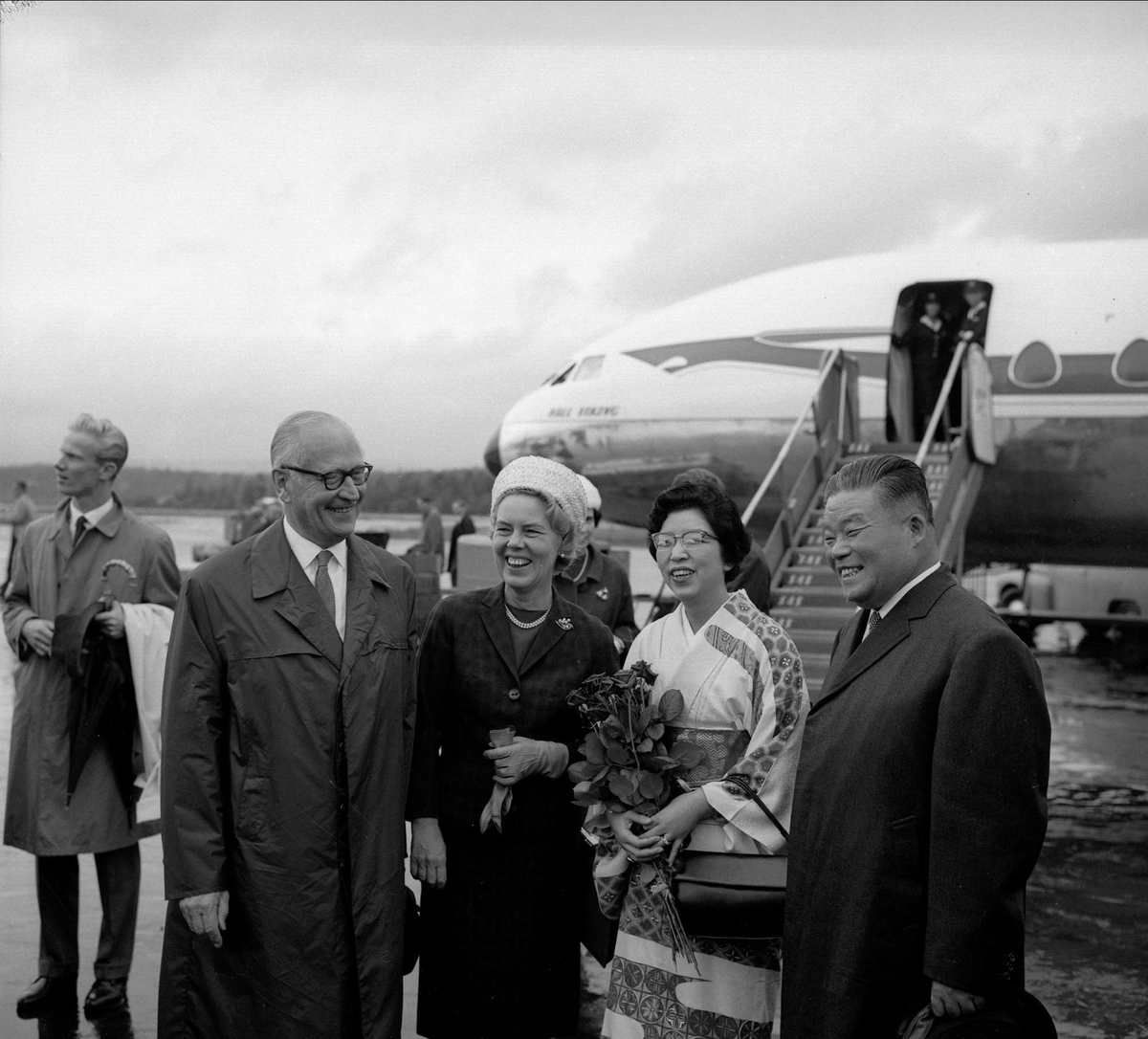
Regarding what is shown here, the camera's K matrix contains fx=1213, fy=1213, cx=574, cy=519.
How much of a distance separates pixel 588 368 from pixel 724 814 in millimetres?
9456

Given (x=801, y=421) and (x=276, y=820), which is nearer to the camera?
A: (x=276, y=820)

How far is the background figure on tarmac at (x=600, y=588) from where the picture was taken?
5301 mm

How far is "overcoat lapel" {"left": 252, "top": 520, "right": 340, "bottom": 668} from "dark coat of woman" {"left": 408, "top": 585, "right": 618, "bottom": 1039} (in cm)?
34

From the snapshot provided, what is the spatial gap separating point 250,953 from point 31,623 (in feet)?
6.12

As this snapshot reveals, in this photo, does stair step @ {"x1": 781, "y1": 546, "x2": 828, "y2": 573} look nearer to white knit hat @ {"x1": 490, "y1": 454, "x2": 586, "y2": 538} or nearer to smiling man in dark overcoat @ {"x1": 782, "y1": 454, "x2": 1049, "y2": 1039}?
white knit hat @ {"x1": 490, "y1": 454, "x2": 586, "y2": 538}

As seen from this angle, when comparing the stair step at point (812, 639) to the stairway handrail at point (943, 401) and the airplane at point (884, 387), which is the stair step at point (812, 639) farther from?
the airplane at point (884, 387)

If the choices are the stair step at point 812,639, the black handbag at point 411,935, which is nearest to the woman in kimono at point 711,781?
the black handbag at point 411,935

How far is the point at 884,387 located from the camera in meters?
10.5

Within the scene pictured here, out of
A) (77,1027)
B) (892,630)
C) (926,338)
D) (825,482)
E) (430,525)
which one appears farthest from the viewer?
(430,525)

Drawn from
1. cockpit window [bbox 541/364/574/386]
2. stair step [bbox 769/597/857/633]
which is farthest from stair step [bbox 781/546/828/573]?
cockpit window [bbox 541/364/574/386]

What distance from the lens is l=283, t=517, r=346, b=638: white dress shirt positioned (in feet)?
10.1

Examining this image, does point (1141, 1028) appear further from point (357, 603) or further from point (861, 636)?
point (357, 603)

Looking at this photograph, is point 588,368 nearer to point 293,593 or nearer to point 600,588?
point 600,588

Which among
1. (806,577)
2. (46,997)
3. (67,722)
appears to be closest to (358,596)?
(67,722)
